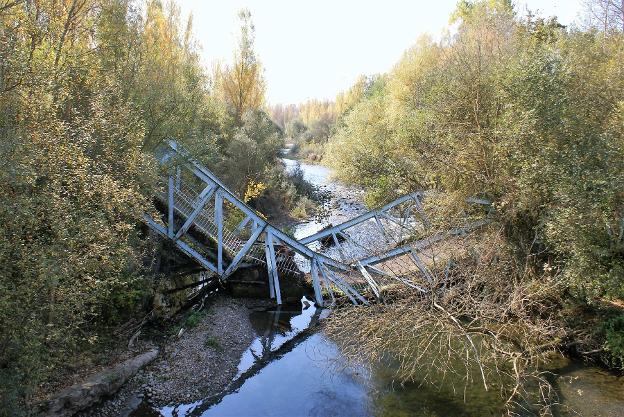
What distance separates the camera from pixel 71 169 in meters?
8.01

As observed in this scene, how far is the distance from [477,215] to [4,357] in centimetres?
1284

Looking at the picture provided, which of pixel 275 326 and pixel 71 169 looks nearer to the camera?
pixel 71 169

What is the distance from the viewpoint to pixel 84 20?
12.4 meters

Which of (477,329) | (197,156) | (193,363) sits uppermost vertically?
(197,156)

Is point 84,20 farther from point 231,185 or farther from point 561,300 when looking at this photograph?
point 561,300

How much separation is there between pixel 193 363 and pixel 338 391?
3.64 meters

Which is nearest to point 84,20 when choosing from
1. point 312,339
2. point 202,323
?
point 202,323

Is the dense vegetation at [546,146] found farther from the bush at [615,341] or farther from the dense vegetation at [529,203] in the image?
the bush at [615,341]

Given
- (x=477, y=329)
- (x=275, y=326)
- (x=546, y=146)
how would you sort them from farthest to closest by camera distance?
(x=275, y=326), (x=546, y=146), (x=477, y=329)

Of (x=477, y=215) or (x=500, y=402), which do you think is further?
(x=477, y=215)

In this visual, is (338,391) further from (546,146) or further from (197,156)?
(197,156)

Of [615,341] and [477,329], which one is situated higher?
[477,329]

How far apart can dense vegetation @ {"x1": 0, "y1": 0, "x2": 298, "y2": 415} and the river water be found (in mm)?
3294

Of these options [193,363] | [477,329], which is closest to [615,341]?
[477,329]
